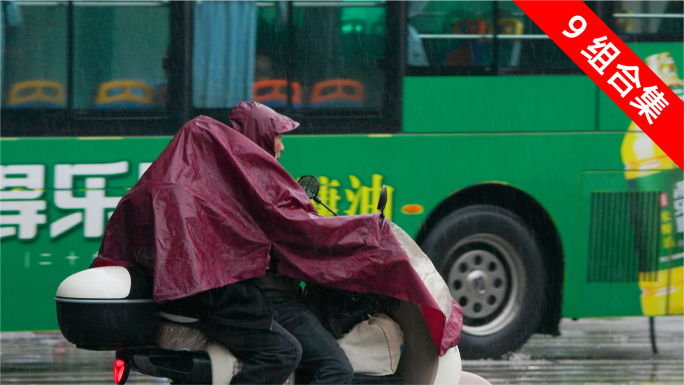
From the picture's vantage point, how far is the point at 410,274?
3.27m

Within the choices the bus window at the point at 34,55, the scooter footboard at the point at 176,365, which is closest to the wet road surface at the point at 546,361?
the bus window at the point at 34,55

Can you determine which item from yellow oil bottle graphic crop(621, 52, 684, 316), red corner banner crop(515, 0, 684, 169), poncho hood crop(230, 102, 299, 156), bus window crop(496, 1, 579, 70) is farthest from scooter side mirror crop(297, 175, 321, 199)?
yellow oil bottle graphic crop(621, 52, 684, 316)

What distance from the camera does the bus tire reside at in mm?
6551

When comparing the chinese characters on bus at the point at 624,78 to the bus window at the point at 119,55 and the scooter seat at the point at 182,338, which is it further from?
the scooter seat at the point at 182,338

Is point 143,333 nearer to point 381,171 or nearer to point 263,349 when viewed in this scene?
point 263,349

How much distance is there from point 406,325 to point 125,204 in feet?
4.10

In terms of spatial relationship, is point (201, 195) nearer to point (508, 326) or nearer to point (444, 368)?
point (444, 368)

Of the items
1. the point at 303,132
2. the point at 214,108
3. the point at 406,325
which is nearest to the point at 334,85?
the point at 303,132

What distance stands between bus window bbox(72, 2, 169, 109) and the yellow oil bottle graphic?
3.53 m

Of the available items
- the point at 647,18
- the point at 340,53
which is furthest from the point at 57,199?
the point at 647,18

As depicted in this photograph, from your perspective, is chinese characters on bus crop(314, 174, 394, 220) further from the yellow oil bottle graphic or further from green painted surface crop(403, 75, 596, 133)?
the yellow oil bottle graphic

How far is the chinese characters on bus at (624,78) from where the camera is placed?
255 inches

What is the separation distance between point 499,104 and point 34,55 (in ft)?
11.1

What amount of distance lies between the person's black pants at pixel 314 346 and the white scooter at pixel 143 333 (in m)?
0.15
